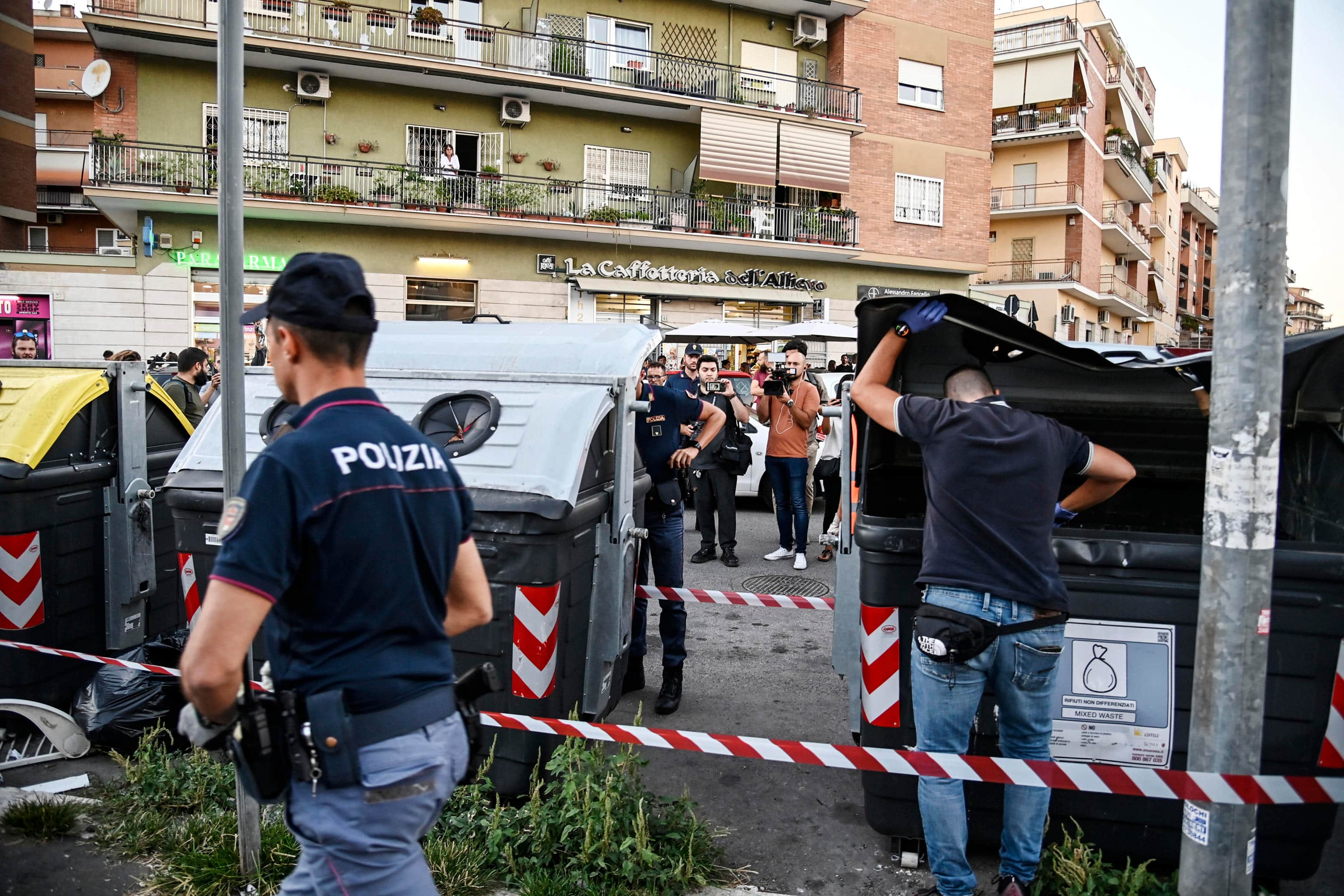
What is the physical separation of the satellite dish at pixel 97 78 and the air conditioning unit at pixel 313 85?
378 centimetres

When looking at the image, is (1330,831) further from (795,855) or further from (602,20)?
(602,20)

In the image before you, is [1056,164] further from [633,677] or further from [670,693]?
[670,693]

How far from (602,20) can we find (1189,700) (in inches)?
978

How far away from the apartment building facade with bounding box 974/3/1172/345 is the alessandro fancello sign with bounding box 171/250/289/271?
87.9 feet

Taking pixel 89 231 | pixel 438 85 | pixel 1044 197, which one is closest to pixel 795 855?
pixel 438 85

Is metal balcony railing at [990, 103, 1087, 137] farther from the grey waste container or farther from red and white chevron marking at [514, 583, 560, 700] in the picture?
red and white chevron marking at [514, 583, 560, 700]

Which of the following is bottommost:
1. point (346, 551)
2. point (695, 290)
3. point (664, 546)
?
point (664, 546)

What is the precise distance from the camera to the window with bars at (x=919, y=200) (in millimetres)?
27719

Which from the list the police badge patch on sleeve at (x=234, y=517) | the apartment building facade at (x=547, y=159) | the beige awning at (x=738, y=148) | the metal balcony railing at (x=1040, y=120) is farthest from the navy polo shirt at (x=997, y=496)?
the metal balcony railing at (x=1040, y=120)

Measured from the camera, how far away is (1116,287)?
45.2 metres

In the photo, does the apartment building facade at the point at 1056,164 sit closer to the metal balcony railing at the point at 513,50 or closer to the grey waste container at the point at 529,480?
the metal balcony railing at the point at 513,50

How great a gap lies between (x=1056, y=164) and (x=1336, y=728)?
4061cm

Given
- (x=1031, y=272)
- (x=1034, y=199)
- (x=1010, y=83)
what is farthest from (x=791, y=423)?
(x=1010, y=83)

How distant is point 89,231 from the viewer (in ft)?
126
